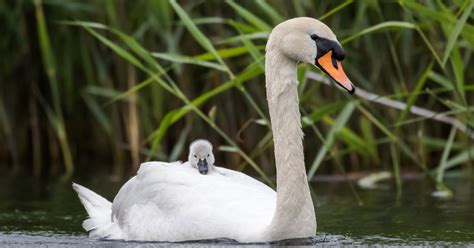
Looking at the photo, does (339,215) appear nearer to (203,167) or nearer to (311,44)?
(203,167)

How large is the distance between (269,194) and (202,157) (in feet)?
1.52

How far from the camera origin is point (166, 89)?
9727mm

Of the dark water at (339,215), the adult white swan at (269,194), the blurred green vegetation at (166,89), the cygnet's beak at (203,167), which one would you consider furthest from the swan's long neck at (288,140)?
the blurred green vegetation at (166,89)

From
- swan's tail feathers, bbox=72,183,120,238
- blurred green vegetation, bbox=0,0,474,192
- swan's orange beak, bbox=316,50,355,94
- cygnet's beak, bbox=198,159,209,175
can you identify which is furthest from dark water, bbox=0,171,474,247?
swan's orange beak, bbox=316,50,355,94

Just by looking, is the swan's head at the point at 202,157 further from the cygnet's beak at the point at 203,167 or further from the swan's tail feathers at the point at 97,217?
the swan's tail feathers at the point at 97,217

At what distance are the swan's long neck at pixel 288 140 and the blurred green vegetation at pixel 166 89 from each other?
267 cm

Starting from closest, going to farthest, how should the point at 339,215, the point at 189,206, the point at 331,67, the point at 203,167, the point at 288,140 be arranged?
the point at 331,67
the point at 288,140
the point at 189,206
the point at 203,167
the point at 339,215

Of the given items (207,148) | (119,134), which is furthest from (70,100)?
(207,148)

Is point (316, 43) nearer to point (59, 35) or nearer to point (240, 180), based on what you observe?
point (240, 180)

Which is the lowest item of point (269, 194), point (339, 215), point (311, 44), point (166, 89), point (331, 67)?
point (339, 215)

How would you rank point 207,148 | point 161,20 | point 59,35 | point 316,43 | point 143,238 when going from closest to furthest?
1. point 316,43
2. point 143,238
3. point 207,148
4. point 161,20
5. point 59,35

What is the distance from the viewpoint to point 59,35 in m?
9.97

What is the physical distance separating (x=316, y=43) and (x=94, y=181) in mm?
4243

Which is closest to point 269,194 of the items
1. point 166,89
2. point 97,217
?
point 97,217
